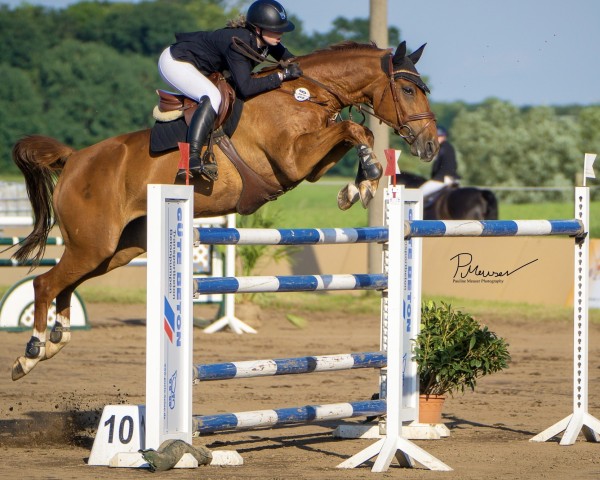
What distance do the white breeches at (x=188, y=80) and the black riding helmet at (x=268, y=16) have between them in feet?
1.30

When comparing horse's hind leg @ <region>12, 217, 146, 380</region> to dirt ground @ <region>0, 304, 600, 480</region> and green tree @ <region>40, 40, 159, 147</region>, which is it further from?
green tree @ <region>40, 40, 159, 147</region>

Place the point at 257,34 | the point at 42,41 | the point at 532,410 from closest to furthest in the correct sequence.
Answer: the point at 257,34 → the point at 532,410 → the point at 42,41

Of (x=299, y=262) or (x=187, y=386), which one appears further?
(x=299, y=262)

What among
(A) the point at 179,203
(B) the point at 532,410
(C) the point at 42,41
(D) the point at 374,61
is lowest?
(B) the point at 532,410

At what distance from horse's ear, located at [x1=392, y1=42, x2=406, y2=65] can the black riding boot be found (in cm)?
101

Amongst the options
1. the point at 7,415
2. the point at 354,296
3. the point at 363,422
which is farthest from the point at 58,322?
the point at 354,296

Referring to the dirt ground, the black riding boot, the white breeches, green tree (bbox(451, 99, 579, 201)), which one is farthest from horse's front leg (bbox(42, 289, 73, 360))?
green tree (bbox(451, 99, 579, 201))

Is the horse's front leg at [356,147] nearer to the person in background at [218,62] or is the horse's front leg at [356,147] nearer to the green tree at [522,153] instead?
the person in background at [218,62]

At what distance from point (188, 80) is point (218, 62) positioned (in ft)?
0.71

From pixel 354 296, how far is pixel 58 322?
794 cm

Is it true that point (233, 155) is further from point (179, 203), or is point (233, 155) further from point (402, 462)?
point (402, 462)

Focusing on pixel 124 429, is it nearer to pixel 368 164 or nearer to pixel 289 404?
pixel 368 164

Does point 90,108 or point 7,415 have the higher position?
point 90,108

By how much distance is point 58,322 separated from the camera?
5.81m
